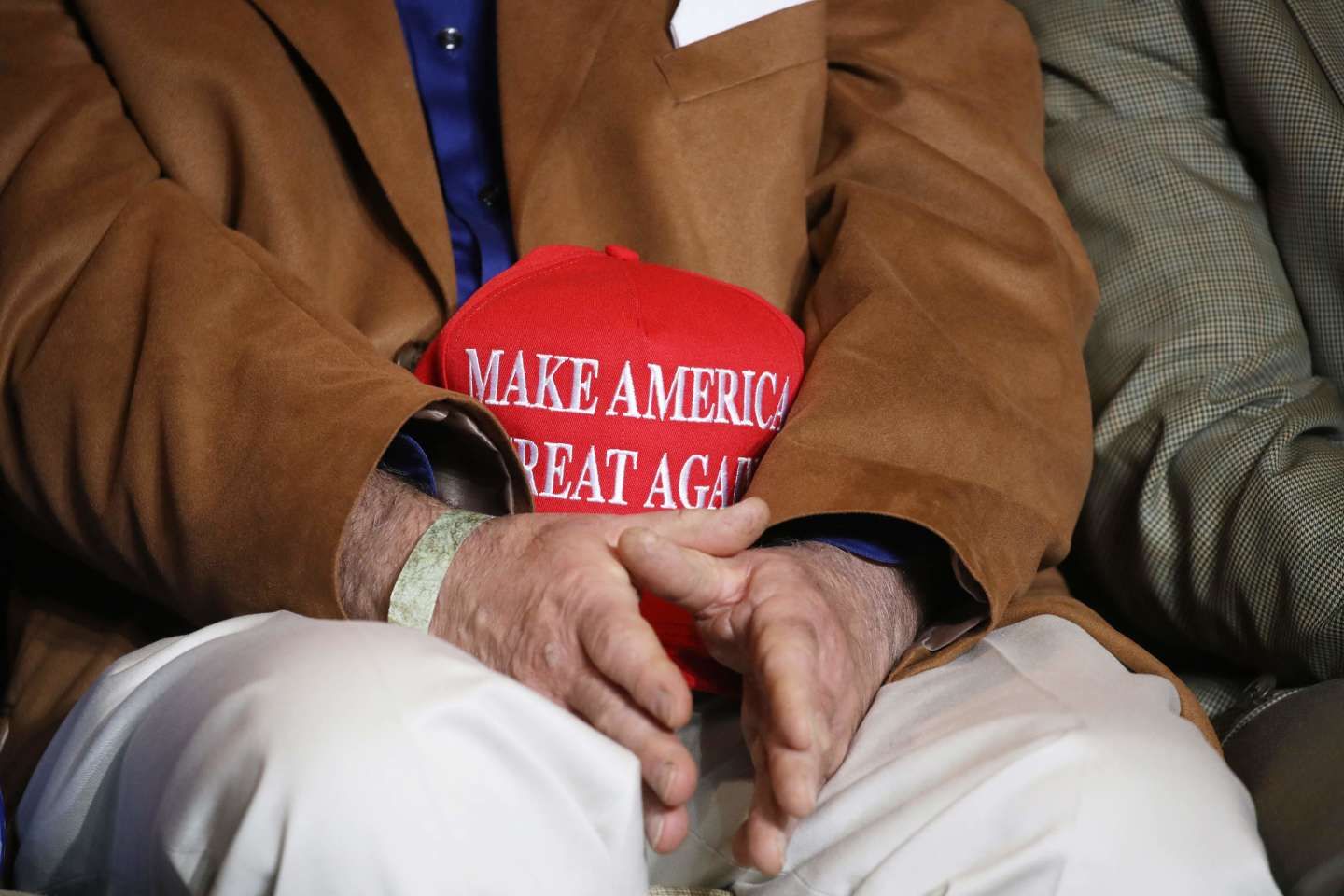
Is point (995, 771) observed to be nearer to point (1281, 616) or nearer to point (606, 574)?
point (606, 574)

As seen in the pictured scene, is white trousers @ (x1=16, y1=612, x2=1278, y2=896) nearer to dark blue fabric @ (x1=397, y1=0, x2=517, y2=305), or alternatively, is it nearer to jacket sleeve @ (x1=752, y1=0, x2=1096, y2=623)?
jacket sleeve @ (x1=752, y1=0, x2=1096, y2=623)

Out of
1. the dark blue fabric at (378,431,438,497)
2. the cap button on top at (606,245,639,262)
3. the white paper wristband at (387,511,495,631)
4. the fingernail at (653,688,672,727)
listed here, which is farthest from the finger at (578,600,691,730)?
the cap button on top at (606,245,639,262)

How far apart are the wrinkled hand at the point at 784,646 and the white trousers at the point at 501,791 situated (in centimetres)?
5

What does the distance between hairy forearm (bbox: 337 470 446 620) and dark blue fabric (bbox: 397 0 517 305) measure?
0.32m

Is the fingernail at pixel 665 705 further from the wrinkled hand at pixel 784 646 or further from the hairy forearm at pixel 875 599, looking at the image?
the hairy forearm at pixel 875 599

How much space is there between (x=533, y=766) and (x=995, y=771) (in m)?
0.27

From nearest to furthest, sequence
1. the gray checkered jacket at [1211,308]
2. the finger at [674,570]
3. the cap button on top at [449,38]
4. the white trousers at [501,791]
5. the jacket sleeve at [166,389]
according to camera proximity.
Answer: the white trousers at [501,791]
the finger at [674,570]
the jacket sleeve at [166,389]
the gray checkered jacket at [1211,308]
the cap button on top at [449,38]

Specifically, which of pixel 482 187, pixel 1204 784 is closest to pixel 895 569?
pixel 1204 784

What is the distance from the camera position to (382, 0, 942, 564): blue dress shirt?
1126 mm

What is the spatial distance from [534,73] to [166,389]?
1.42 ft

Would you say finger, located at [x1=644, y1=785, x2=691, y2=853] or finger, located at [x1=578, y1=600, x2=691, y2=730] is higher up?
finger, located at [x1=578, y1=600, x2=691, y2=730]

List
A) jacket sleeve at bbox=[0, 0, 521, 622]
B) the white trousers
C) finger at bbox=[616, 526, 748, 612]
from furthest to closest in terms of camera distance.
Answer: jacket sleeve at bbox=[0, 0, 521, 622], finger at bbox=[616, 526, 748, 612], the white trousers

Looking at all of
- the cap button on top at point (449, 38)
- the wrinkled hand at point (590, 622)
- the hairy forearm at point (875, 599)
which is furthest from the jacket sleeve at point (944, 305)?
the cap button on top at point (449, 38)

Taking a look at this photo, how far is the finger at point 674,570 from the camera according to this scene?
73 centimetres
